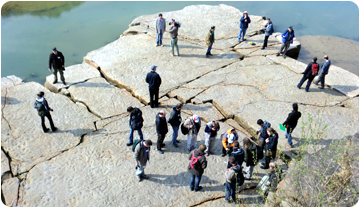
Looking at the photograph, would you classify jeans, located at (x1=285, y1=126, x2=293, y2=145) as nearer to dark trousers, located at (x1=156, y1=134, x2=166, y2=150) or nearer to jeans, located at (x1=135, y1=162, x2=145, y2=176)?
dark trousers, located at (x1=156, y1=134, x2=166, y2=150)

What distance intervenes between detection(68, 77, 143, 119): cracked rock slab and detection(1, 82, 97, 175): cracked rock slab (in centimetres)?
33

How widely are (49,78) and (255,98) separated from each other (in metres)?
7.30

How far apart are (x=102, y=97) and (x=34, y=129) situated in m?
2.29

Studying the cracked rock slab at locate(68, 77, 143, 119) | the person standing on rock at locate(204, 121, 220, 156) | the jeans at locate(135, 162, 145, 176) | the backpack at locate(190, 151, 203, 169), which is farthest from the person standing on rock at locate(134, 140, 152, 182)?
the cracked rock slab at locate(68, 77, 143, 119)

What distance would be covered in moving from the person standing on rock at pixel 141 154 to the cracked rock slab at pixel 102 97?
2822 millimetres

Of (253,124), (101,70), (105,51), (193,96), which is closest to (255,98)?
(253,124)

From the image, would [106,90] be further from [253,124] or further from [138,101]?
[253,124]

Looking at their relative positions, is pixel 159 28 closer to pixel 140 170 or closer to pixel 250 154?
pixel 140 170

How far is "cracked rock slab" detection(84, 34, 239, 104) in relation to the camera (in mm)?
9695

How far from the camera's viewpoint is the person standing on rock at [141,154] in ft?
18.1

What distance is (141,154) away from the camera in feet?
18.4

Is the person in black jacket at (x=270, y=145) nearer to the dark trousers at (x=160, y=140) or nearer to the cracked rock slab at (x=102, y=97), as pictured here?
the dark trousers at (x=160, y=140)

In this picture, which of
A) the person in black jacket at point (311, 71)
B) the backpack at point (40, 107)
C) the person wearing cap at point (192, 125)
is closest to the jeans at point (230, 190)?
the person wearing cap at point (192, 125)

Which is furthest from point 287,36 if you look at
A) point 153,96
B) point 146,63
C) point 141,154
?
point 141,154
